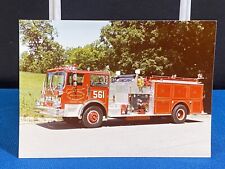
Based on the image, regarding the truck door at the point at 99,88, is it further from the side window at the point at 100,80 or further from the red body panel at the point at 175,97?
the red body panel at the point at 175,97

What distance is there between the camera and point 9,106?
1358 millimetres

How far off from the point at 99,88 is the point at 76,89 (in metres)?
0.05

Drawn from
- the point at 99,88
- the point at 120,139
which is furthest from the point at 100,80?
the point at 120,139

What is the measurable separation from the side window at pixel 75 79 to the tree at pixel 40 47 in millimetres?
38

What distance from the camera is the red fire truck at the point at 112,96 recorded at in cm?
96

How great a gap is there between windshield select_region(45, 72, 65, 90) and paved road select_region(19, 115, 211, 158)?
8 centimetres

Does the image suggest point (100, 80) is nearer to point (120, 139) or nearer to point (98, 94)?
point (98, 94)

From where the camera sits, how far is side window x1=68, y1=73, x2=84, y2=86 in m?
0.96

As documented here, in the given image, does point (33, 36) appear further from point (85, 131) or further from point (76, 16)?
point (76, 16)

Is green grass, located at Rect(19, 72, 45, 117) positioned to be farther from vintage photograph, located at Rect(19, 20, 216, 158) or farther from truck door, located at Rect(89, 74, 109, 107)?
truck door, located at Rect(89, 74, 109, 107)

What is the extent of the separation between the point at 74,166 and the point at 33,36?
299 mm

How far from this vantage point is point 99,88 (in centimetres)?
98

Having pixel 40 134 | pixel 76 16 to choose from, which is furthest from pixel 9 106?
pixel 76 16

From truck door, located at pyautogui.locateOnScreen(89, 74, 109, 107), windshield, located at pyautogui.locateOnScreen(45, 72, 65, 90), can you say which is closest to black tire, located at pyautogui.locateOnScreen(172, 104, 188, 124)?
truck door, located at pyautogui.locateOnScreen(89, 74, 109, 107)
